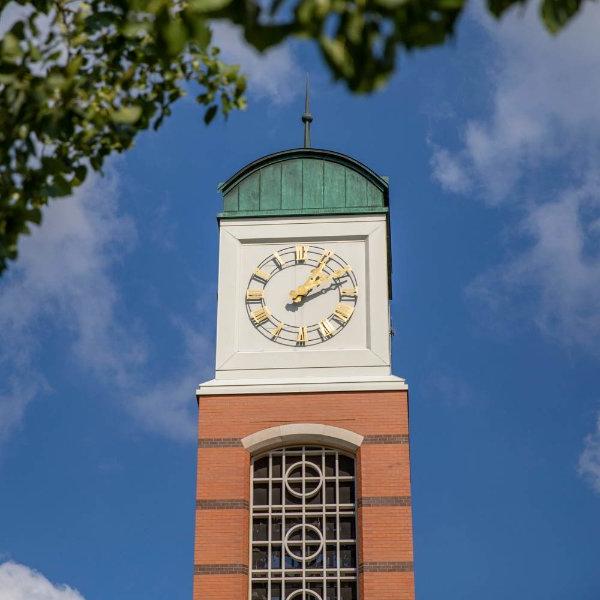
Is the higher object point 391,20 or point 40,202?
point 40,202

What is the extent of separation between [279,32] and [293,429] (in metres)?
13.1

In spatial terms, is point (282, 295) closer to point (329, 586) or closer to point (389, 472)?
point (389, 472)

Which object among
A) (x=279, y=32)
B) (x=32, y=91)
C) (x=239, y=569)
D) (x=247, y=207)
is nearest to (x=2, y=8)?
(x=32, y=91)

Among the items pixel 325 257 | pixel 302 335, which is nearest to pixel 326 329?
pixel 302 335

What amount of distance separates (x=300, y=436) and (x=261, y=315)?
2.08 meters

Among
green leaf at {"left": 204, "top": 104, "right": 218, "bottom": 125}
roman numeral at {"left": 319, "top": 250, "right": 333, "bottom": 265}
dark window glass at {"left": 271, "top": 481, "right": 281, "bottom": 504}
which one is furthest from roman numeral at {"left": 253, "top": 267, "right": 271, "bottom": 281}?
green leaf at {"left": 204, "top": 104, "right": 218, "bottom": 125}

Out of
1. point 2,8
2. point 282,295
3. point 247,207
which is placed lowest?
point 2,8

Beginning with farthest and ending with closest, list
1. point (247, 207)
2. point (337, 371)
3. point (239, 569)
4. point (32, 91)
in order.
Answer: point (247, 207), point (337, 371), point (239, 569), point (32, 91)

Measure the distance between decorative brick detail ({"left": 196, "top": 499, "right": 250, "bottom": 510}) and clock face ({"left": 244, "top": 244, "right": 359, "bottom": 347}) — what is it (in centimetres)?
257

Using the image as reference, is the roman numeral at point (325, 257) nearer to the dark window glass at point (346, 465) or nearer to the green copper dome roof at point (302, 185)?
the green copper dome roof at point (302, 185)

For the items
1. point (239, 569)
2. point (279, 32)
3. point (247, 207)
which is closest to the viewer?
point (279, 32)

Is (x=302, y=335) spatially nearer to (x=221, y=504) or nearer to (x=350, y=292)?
(x=350, y=292)

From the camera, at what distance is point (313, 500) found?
17.0m

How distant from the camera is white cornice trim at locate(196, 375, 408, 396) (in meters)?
17.7
